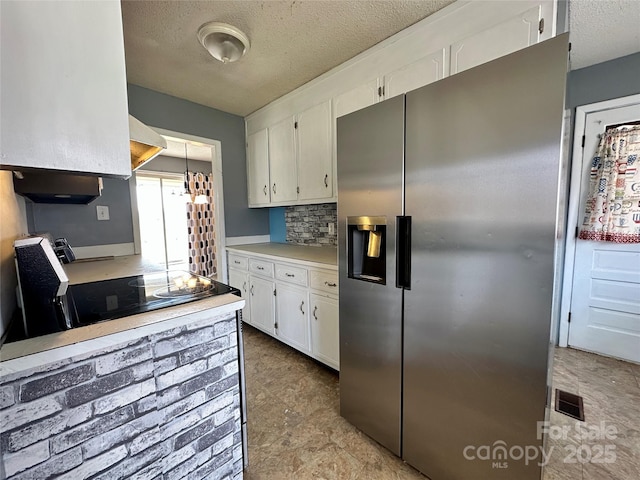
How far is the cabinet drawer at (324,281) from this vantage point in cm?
201

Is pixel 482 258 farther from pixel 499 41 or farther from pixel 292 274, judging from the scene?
pixel 292 274

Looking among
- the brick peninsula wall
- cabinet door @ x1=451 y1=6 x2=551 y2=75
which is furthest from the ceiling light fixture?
the brick peninsula wall

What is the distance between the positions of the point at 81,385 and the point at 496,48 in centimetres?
230

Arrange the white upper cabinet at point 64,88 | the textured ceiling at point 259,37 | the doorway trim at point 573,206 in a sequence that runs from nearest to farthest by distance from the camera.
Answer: the white upper cabinet at point 64,88, the textured ceiling at point 259,37, the doorway trim at point 573,206

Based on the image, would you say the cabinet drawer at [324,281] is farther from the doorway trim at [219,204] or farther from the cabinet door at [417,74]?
the doorway trim at [219,204]

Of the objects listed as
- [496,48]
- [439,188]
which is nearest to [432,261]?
[439,188]

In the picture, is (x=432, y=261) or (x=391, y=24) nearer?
(x=432, y=261)

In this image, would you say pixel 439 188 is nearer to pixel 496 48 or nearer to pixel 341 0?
pixel 496 48

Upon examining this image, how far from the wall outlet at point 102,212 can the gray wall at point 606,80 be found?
403 centimetres

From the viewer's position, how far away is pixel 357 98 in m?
2.14

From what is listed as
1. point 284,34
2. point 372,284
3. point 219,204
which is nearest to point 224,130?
point 219,204

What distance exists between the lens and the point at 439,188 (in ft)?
3.81

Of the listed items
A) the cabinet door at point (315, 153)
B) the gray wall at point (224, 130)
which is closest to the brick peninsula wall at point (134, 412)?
the cabinet door at point (315, 153)

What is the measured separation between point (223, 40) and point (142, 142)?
46.8 inches
